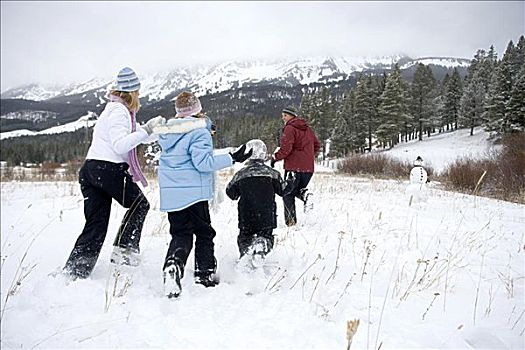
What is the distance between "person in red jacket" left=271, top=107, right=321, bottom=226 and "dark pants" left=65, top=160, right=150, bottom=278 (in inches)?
106

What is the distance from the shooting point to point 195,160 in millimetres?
3098

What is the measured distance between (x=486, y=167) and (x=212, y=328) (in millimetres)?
5108

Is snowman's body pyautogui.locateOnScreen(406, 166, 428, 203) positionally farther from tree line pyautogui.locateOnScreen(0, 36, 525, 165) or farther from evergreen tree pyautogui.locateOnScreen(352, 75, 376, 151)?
evergreen tree pyautogui.locateOnScreen(352, 75, 376, 151)

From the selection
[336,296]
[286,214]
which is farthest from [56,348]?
[286,214]

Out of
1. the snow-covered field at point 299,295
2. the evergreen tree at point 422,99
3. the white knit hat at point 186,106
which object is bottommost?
the snow-covered field at point 299,295

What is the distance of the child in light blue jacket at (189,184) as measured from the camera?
311 cm

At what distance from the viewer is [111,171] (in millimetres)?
3195

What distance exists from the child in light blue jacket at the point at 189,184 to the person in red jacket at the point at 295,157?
2439mm

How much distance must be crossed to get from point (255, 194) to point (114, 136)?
4.92 ft

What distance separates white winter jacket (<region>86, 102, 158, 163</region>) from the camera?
3066 mm

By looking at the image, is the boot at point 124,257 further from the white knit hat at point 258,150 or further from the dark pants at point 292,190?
the dark pants at point 292,190

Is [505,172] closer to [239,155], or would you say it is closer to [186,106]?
[239,155]

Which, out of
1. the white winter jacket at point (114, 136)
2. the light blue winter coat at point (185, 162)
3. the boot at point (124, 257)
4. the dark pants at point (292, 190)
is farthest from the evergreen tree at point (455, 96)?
the boot at point (124, 257)

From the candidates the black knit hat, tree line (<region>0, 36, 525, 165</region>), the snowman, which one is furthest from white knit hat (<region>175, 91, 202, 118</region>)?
the snowman
